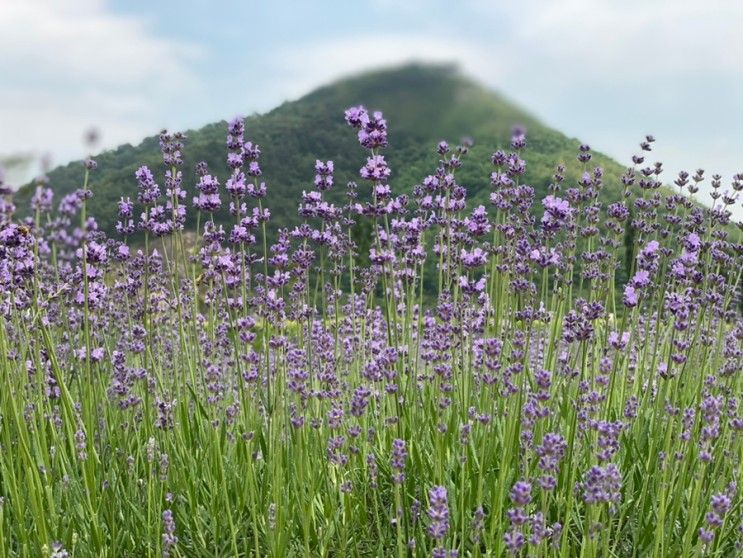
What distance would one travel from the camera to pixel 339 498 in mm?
3859

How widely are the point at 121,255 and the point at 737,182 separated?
3850 mm

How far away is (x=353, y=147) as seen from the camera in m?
29.0

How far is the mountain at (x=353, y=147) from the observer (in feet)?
16.3

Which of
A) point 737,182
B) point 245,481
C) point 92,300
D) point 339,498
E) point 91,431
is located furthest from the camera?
point 737,182

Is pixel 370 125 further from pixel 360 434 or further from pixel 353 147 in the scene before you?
pixel 353 147

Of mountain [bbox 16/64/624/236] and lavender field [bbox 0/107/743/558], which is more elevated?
mountain [bbox 16/64/624/236]

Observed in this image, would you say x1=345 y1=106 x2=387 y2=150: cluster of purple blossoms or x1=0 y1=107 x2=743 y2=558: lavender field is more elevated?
x1=345 y1=106 x2=387 y2=150: cluster of purple blossoms

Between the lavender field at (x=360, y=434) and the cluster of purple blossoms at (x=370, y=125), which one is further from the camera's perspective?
the cluster of purple blossoms at (x=370, y=125)

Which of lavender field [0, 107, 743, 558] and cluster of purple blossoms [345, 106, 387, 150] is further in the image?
cluster of purple blossoms [345, 106, 387, 150]

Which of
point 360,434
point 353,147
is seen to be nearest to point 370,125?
point 360,434

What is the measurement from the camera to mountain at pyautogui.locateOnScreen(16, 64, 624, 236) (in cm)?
498

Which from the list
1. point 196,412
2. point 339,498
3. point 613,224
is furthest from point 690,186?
point 196,412

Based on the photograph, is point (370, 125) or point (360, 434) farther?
point (360, 434)

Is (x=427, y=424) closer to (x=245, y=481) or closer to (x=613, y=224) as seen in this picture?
(x=245, y=481)
